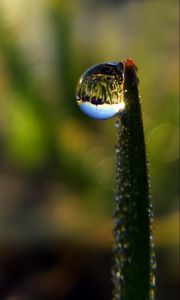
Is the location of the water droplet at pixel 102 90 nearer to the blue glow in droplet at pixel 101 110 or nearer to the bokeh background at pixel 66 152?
the blue glow in droplet at pixel 101 110

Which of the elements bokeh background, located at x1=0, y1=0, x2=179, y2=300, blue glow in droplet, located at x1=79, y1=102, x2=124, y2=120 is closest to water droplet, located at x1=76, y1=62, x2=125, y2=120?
blue glow in droplet, located at x1=79, y1=102, x2=124, y2=120

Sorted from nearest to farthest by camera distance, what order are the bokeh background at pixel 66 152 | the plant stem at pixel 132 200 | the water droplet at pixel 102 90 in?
1. the plant stem at pixel 132 200
2. the water droplet at pixel 102 90
3. the bokeh background at pixel 66 152

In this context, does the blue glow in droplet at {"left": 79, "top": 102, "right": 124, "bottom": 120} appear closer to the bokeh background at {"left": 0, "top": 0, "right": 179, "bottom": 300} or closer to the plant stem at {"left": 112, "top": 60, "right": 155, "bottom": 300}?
the plant stem at {"left": 112, "top": 60, "right": 155, "bottom": 300}

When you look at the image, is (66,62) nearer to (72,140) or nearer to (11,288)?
(72,140)

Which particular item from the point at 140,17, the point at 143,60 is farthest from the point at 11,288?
the point at 140,17

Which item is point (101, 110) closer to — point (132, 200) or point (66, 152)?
point (132, 200)

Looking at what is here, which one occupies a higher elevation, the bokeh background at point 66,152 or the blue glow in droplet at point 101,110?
the bokeh background at point 66,152

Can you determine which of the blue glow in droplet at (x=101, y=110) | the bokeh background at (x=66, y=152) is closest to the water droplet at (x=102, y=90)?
the blue glow in droplet at (x=101, y=110)
